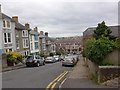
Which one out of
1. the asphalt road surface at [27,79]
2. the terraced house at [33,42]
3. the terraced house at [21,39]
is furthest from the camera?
the terraced house at [33,42]

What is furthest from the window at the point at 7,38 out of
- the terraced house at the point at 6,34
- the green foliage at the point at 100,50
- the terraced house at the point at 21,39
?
the green foliage at the point at 100,50

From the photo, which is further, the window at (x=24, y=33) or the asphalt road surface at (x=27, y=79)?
the window at (x=24, y=33)

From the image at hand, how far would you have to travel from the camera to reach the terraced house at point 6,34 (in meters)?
28.3

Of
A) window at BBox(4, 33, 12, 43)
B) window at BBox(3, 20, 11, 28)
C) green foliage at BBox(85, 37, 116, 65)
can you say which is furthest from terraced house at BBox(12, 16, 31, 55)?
green foliage at BBox(85, 37, 116, 65)

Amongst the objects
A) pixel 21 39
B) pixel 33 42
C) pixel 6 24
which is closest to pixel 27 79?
pixel 6 24

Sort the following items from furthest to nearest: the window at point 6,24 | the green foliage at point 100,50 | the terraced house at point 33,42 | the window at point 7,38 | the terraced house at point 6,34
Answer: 1. the terraced house at point 33,42
2. the window at point 7,38
3. the window at point 6,24
4. the terraced house at point 6,34
5. the green foliage at point 100,50

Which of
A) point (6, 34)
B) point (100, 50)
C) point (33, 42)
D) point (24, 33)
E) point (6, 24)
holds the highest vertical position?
point (6, 24)

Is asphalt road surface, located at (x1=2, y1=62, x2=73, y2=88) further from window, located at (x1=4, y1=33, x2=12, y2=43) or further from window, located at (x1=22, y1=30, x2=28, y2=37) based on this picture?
window, located at (x1=22, y1=30, x2=28, y2=37)

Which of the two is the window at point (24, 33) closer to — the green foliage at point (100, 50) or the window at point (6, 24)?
the window at point (6, 24)

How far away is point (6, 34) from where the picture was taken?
1164 inches

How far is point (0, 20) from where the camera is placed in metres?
28.1

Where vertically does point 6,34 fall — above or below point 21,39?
above

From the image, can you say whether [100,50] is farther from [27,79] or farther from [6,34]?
[6,34]

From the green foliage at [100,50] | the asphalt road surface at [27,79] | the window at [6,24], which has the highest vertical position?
the window at [6,24]
